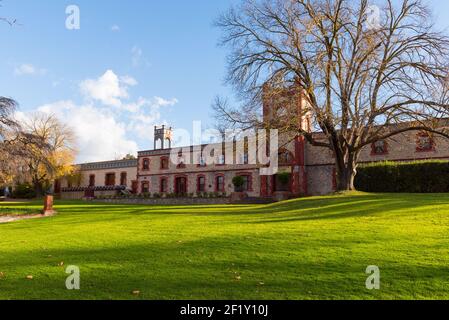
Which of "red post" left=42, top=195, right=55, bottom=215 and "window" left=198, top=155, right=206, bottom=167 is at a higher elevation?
"window" left=198, top=155, right=206, bottom=167

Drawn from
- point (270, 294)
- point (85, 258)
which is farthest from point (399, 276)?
point (85, 258)

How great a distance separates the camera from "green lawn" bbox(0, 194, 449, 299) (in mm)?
5281

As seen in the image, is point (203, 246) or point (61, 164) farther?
point (61, 164)

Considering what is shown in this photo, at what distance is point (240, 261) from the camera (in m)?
6.86

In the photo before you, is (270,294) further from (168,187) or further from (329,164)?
(168,187)

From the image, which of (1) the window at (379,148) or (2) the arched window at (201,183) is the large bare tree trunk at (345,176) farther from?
(2) the arched window at (201,183)

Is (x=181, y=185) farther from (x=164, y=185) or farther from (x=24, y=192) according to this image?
(x=24, y=192)

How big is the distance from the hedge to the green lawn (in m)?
15.9

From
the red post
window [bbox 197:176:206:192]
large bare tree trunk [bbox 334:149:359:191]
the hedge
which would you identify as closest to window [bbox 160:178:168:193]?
window [bbox 197:176:206:192]

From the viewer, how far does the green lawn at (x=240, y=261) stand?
17.3 ft

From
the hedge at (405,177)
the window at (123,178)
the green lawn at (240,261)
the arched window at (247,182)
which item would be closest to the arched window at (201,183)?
the arched window at (247,182)

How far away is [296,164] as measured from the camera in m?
33.8

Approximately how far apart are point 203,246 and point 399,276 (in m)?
3.98

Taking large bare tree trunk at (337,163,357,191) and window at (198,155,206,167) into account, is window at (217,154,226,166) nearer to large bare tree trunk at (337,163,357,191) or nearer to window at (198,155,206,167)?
window at (198,155,206,167)
